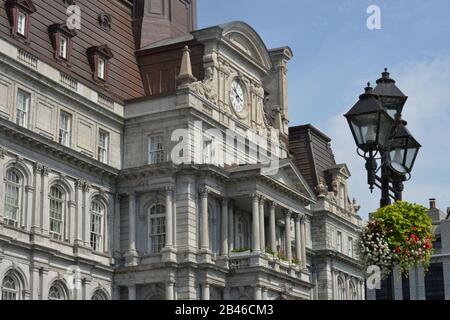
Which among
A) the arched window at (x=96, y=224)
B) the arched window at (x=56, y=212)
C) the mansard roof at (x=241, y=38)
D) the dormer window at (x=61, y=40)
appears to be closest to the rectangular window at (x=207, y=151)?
the mansard roof at (x=241, y=38)

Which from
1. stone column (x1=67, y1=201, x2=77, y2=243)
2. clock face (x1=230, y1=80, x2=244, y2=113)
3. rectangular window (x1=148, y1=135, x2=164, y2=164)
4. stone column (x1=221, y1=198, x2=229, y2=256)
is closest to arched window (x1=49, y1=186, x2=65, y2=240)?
stone column (x1=67, y1=201, x2=77, y2=243)

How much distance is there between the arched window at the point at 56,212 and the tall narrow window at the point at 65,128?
2.56 m

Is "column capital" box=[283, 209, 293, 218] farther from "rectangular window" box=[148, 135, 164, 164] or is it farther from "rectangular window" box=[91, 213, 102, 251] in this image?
"rectangular window" box=[91, 213, 102, 251]

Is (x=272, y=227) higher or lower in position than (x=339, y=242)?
lower

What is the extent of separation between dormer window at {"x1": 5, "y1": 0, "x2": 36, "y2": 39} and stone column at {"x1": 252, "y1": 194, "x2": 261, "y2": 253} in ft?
50.9

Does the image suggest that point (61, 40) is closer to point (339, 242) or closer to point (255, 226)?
point (255, 226)

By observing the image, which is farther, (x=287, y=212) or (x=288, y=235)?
(x=287, y=212)

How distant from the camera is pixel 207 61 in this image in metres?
57.0

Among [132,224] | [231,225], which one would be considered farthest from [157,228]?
[231,225]

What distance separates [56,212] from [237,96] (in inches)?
608

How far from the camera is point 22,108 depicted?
156 feet

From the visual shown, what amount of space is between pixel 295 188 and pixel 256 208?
5.80 metres

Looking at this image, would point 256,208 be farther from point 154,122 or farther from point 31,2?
point 31,2

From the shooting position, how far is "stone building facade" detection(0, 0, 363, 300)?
47.5m
